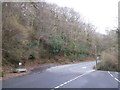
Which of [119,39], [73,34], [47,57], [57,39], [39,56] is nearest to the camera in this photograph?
[119,39]

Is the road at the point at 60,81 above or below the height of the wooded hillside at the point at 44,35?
below

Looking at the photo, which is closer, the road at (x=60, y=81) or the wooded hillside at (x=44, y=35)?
the road at (x=60, y=81)

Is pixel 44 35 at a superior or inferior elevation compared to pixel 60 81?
superior

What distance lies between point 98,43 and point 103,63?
59.7m

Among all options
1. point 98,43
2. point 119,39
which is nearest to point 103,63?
point 119,39

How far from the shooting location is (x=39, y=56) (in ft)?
213

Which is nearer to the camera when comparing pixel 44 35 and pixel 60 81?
pixel 60 81

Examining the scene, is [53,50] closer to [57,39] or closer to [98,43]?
[57,39]

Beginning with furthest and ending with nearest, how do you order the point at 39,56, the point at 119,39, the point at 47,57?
the point at 47,57, the point at 39,56, the point at 119,39

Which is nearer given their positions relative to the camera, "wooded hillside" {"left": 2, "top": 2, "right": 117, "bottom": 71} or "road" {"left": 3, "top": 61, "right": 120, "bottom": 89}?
"road" {"left": 3, "top": 61, "right": 120, "bottom": 89}

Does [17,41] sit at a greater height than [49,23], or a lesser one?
lesser

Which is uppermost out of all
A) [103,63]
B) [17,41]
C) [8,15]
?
[8,15]

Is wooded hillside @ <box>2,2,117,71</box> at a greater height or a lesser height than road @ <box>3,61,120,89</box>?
greater

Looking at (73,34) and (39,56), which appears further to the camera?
(73,34)
